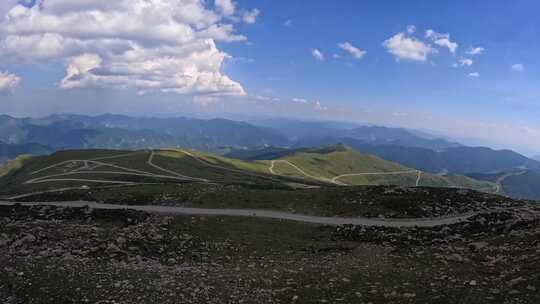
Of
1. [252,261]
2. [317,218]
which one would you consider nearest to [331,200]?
[317,218]

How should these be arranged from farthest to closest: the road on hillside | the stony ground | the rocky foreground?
the stony ground, the road on hillside, the rocky foreground

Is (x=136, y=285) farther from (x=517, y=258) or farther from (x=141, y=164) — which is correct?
(x=141, y=164)

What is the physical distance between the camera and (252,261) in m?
26.6

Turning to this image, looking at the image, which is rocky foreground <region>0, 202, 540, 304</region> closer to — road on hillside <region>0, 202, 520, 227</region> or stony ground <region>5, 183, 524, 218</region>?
road on hillside <region>0, 202, 520, 227</region>

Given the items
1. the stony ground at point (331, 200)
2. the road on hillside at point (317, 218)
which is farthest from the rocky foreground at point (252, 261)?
the stony ground at point (331, 200)

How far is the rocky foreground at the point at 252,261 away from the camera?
18.6 meters

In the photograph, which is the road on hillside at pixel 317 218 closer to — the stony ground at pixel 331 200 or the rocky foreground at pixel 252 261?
the stony ground at pixel 331 200

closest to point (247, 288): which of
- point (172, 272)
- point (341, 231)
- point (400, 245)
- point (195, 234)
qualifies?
point (172, 272)

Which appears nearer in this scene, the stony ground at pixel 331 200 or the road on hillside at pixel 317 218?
the road on hillside at pixel 317 218

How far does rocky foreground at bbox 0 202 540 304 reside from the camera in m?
18.6

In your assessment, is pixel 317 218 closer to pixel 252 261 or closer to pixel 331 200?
pixel 331 200

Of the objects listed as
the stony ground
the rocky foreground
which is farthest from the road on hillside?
the rocky foreground

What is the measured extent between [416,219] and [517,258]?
65.3 ft

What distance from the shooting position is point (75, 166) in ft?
498
